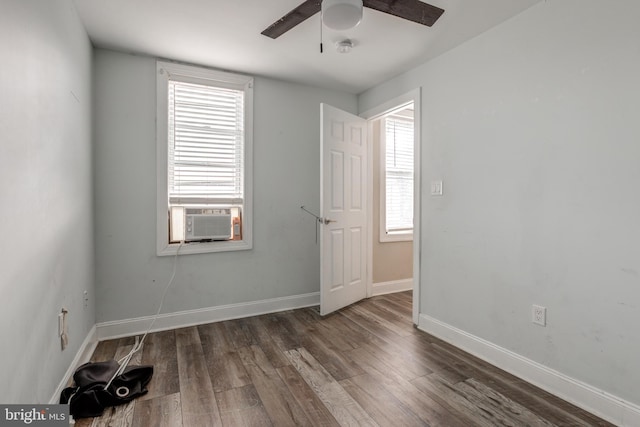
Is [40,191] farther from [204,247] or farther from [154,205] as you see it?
[204,247]

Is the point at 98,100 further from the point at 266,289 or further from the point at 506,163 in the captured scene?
the point at 506,163

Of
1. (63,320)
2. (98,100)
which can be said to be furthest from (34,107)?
(98,100)

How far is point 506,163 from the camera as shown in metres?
2.26

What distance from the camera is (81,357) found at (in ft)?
7.34

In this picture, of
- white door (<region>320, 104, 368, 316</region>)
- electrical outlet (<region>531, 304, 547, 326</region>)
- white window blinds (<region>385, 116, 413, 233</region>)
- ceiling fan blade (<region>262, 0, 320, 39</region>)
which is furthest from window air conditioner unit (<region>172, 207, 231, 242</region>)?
electrical outlet (<region>531, 304, 547, 326</region>)

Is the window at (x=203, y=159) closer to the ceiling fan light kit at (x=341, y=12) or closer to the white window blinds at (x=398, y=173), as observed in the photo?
the ceiling fan light kit at (x=341, y=12)

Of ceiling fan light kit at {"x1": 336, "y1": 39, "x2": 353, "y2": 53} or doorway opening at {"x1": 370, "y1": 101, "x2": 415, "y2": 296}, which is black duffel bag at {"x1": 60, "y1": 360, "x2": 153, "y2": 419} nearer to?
doorway opening at {"x1": 370, "y1": 101, "x2": 415, "y2": 296}

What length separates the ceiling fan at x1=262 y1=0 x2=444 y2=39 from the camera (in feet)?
5.68

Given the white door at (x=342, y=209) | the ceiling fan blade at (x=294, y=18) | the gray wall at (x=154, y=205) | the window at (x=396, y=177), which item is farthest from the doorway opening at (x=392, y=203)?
the ceiling fan blade at (x=294, y=18)

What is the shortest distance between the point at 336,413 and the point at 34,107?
6.88 feet

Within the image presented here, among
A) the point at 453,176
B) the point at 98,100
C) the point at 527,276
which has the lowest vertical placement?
the point at 527,276

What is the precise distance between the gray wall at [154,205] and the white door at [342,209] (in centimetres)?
35

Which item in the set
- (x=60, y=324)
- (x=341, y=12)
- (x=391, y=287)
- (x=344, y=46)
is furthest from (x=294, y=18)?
(x=391, y=287)

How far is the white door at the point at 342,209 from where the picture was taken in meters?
3.17
